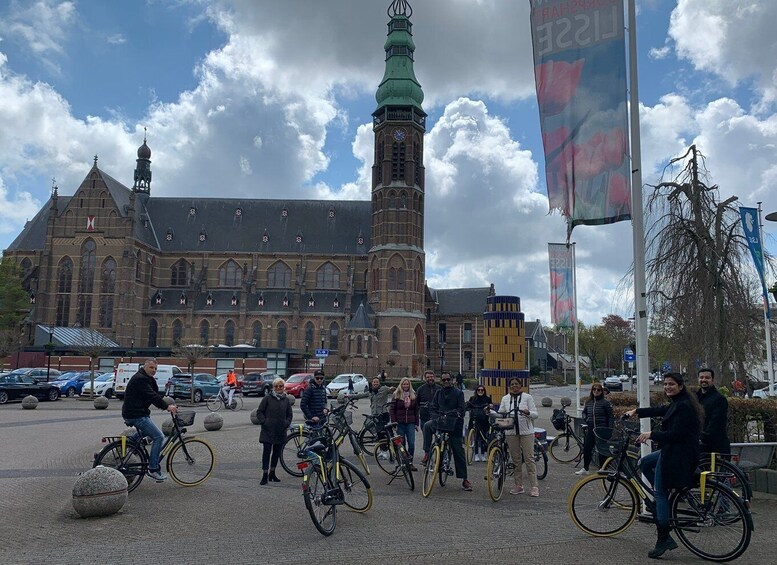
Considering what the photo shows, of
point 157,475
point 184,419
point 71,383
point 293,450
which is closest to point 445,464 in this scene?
point 293,450

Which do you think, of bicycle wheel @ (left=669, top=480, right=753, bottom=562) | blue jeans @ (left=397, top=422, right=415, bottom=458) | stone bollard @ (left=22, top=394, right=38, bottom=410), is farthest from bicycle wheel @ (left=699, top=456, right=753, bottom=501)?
stone bollard @ (left=22, top=394, right=38, bottom=410)

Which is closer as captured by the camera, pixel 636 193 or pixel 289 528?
pixel 289 528

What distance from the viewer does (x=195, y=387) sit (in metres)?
31.8

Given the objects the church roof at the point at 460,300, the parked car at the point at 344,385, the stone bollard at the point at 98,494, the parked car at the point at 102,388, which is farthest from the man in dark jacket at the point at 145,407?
the church roof at the point at 460,300

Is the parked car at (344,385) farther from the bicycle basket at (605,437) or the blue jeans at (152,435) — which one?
the blue jeans at (152,435)

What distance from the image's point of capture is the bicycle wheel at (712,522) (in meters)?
6.25

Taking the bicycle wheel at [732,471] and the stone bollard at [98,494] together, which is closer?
the bicycle wheel at [732,471]

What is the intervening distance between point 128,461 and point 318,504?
3941 millimetres

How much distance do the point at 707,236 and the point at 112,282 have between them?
193 ft

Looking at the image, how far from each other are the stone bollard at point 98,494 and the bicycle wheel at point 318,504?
267 centimetres

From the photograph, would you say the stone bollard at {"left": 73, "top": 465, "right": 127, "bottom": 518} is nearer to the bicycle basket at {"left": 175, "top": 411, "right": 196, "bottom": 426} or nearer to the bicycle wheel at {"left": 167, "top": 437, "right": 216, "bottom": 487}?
the bicycle wheel at {"left": 167, "top": 437, "right": 216, "bottom": 487}

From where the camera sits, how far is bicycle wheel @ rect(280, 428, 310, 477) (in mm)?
11344

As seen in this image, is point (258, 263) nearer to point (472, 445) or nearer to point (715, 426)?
point (472, 445)

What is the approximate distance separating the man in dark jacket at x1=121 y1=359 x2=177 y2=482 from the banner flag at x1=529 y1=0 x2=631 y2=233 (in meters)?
6.82
